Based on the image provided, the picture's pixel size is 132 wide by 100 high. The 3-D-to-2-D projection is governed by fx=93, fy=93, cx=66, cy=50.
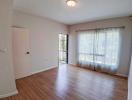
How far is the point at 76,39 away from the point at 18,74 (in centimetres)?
356

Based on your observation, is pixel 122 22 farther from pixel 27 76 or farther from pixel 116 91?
pixel 27 76

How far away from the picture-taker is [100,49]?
15.0 feet

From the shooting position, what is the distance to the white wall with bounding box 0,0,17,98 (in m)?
2.17

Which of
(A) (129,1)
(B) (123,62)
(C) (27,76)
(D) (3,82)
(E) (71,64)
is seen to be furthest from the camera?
(E) (71,64)

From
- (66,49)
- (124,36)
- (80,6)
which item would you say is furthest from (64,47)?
(80,6)

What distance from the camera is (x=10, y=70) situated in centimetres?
238

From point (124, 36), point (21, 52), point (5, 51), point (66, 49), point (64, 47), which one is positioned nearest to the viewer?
point (5, 51)

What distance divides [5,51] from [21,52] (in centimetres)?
124

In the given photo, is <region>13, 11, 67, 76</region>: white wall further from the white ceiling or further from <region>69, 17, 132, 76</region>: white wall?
<region>69, 17, 132, 76</region>: white wall

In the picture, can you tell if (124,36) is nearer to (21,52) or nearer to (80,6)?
(80,6)

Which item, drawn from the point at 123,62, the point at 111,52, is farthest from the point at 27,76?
the point at 123,62

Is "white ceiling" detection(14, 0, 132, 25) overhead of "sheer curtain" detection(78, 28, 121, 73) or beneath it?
overhead

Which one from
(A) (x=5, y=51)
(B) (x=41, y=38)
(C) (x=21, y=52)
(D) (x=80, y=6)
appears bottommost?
(C) (x=21, y=52)

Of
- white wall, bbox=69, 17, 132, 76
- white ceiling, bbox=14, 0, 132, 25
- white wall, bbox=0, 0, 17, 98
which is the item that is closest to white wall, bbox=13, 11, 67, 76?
white ceiling, bbox=14, 0, 132, 25
